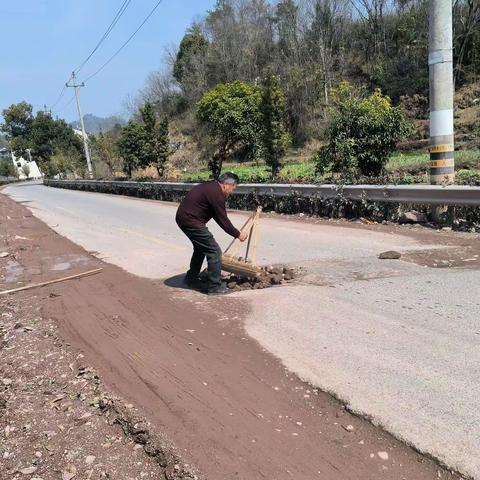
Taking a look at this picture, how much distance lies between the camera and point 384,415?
3.61 metres

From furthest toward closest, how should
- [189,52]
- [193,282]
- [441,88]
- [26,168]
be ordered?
[26,168], [189,52], [441,88], [193,282]

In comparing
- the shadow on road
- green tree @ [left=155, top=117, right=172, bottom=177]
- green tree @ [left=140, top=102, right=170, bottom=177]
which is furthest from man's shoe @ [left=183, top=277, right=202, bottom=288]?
green tree @ [left=140, top=102, right=170, bottom=177]

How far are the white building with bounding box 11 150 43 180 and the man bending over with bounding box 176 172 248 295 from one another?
113 m

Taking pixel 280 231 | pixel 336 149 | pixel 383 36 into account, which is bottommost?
pixel 280 231

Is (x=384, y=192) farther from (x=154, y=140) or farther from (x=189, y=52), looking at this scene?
(x=189, y=52)

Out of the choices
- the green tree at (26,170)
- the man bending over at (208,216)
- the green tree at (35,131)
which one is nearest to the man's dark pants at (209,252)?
the man bending over at (208,216)

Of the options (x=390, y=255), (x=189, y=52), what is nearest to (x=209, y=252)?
(x=390, y=255)

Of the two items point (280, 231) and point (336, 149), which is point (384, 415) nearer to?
point (280, 231)

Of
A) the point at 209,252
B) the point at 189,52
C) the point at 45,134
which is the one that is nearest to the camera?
the point at 209,252

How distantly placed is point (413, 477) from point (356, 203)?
987 cm

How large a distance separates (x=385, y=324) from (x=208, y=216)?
9.19ft

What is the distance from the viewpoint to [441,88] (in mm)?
10805

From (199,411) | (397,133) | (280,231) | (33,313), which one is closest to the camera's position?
(199,411)

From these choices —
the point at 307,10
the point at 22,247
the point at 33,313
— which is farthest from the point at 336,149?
the point at 307,10
